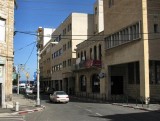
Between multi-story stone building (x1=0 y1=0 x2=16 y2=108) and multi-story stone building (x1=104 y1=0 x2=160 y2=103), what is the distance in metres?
13.3

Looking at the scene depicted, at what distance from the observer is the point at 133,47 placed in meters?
37.7

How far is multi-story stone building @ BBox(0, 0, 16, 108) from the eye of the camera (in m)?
30.7

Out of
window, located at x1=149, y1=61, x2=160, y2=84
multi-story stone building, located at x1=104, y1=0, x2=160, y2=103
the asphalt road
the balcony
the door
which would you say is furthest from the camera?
the balcony

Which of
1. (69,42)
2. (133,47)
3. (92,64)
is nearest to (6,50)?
(133,47)

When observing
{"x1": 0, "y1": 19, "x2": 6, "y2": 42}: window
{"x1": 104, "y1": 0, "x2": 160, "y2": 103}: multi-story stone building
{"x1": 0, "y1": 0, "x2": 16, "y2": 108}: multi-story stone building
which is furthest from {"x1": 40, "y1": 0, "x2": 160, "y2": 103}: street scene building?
{"x1": 0, "y1": 19, "x2": 6, "y2": 42}: window

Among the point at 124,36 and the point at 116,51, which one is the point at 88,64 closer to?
the point at 116,51

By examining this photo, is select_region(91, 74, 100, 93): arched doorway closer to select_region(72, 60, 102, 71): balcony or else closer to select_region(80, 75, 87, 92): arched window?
select_region(72, 60, 102, 71): balcony

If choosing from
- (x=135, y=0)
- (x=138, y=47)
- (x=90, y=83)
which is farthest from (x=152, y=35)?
(x=90, y=83)

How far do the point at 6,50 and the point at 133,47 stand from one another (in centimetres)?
1398

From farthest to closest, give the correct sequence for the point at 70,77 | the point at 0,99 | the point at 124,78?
the point at 70,77 → the point at 124,78 → the point at 0,99

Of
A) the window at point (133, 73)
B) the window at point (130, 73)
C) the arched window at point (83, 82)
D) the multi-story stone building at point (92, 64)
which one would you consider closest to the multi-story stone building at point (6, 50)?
the window at point (133, 73)

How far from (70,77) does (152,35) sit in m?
33.7

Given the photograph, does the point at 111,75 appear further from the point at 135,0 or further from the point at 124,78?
the point at 135,0

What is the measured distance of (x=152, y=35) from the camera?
36.3 metres
